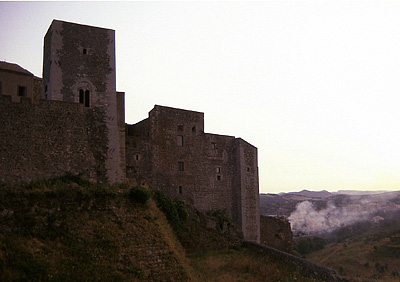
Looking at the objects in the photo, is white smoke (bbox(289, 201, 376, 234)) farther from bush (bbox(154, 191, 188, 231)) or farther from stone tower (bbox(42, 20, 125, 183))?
stone tower (bbox(42, 20, 125, 183))

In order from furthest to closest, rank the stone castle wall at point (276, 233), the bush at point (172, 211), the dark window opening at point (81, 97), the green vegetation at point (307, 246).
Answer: the green vegetation at point (307, 246) → the stone castle wall at point (276, 233) → the bush at point (172, 211) → the dark window opening at point (81, 97)

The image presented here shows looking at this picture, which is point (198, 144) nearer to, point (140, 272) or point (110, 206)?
point (110, 206)

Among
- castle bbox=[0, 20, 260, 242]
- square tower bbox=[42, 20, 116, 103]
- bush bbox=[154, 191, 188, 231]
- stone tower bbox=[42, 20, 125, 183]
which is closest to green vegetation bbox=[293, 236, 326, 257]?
castle bbox=[0, 20, 260, 242]

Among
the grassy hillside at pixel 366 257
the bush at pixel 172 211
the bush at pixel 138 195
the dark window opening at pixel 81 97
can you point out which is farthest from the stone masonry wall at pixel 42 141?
the grassy hillside at pixel 366 257

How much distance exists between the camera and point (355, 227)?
2692 inches

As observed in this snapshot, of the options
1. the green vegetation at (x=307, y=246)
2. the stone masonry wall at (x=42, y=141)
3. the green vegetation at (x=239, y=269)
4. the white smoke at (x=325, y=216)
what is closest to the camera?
the stone masonry wall at (x=42, y=141)

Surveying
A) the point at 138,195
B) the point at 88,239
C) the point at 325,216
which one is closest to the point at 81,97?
the point at 138,195

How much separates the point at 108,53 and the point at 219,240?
12.7m

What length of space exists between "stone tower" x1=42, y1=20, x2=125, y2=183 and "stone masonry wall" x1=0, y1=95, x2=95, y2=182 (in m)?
0.67

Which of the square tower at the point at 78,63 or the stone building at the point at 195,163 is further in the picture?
the stone building at the point at 195,163

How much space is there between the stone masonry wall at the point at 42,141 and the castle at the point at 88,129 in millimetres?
42

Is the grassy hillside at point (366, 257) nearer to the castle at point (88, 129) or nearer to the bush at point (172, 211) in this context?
the castle at point (88, 129)

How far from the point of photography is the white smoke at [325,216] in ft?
238

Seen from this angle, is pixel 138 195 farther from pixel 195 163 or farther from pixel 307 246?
pixel 307 246
